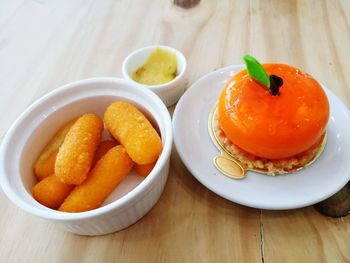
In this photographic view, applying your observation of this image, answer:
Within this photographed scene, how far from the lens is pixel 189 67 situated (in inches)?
33.9

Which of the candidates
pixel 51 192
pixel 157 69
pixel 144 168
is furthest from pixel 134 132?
pixel 157 69


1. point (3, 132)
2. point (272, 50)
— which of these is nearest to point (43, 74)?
point (3, 132)

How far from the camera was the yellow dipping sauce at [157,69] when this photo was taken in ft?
2.48

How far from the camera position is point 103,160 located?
0.53m

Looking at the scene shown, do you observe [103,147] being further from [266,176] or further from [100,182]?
[266,176]

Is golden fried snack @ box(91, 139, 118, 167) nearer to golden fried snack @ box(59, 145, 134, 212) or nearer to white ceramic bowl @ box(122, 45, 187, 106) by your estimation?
golden fried snack @ box(59, 145, 134, 212)

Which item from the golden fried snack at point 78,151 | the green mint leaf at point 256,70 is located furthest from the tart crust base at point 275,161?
the golden fried snack at point 78,151

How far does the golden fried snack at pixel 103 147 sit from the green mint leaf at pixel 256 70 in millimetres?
280

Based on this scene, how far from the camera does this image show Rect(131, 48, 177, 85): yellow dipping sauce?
29.8 inches

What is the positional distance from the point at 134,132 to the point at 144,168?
66mm

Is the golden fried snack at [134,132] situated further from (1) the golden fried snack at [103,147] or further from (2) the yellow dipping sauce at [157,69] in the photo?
(2) the yellow dipping sauce at [157,69]

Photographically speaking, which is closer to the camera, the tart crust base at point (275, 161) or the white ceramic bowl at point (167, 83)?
the tart crust base at point (275, 161)

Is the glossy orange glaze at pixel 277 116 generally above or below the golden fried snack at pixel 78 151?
above

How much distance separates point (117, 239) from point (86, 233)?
5 cm
